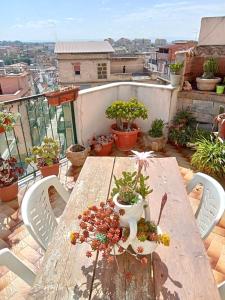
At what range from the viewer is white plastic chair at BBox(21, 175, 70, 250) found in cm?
124

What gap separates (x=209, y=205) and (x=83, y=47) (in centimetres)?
1738

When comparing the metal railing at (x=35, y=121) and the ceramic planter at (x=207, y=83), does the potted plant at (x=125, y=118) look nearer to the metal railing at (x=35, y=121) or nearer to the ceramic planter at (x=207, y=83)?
the metal railing at (x=35, y=121)

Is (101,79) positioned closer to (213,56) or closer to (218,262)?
(213,56)

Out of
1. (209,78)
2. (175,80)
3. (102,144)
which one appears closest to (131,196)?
(102,144)

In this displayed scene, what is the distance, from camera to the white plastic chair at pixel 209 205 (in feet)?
4.21

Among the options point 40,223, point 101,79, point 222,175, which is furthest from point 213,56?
point 101,79

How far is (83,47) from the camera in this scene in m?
16.5

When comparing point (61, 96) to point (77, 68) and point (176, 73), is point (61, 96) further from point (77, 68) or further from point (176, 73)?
point (77, 68)

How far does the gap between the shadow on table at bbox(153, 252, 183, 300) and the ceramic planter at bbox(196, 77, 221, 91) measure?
11.4 ft

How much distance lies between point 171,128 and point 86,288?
10.7ft

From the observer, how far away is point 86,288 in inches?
34.3

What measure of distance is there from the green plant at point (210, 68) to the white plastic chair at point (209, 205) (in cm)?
282

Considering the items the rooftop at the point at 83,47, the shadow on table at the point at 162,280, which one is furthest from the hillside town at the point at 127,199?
the rooftop at the point at 83,47

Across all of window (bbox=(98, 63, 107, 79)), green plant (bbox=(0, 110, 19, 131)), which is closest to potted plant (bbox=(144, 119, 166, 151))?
green plant (bbox=(0, 110, 19, 131))
